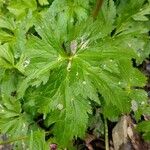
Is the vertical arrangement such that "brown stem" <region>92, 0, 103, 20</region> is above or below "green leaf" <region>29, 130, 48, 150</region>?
above

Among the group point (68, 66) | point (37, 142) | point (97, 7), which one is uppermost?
point (97, 7)

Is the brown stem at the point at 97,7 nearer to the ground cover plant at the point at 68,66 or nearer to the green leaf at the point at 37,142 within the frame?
the ground cover plant at the point at 68,66

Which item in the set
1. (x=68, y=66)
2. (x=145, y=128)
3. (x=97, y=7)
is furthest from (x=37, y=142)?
(x=97, y=7)

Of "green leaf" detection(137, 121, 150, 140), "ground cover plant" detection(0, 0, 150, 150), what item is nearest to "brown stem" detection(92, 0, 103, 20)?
"ground cover plant" detection(0, 0, 150, 150)

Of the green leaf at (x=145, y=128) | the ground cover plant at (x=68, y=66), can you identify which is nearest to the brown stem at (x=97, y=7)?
the ground cover plant at (x=68, y=66)

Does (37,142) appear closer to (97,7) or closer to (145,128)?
(145,128)

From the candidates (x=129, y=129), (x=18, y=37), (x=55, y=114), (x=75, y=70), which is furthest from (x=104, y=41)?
(x=129, y=129)

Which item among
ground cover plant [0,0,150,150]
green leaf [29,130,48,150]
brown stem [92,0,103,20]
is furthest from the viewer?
brown stem [92,0,103,20]

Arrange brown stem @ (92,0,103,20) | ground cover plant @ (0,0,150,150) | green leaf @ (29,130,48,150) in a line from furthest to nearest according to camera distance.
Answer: brown stem @ (92,0,103,20) → green leaf @ (29,130,48,150) → ground cover plant @ (0,0,150,150)

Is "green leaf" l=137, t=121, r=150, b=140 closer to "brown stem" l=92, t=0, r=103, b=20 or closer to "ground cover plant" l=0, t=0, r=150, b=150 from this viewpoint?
"ground cover plant" l=0, t=0, r=150, b=150
